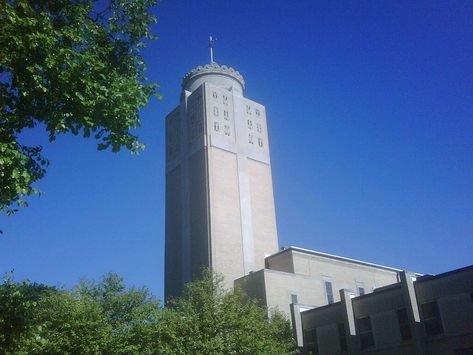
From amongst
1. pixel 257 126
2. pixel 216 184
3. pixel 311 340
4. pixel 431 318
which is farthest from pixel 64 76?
pixel 257 126

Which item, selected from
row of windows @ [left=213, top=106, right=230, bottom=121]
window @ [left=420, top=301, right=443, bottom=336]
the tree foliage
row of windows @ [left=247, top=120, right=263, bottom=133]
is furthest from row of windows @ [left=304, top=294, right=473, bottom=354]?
row of windows @ [left=247, top=120, right=263, bottom=133]

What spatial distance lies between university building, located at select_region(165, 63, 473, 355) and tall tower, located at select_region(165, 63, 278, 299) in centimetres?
13

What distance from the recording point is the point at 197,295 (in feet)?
111

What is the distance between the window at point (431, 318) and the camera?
3055 centimetres

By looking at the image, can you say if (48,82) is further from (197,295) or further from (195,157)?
(195,157)

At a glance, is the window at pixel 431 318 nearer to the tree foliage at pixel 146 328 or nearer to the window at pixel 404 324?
the window at pixel 404 324

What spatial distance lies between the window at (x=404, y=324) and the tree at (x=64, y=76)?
25.4 meters

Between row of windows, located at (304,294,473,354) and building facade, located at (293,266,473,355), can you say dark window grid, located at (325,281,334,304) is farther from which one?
row of windows, located at (304,294,473,354)

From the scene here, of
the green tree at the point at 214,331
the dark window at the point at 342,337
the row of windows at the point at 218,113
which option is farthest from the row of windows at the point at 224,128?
the green tree at the point at 214,331

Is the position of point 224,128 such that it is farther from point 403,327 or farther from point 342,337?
point 403,327

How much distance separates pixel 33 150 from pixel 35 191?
1.57 m

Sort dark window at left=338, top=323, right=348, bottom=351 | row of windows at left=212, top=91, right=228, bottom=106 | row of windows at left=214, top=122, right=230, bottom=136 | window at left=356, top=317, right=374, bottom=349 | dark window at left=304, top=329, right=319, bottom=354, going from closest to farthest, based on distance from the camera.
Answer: window at left=356, top=317, right=374, bottom=349, dark window at left=338, top=323, right=348, bottom=351, dark window at left=304, top=329, right=319, bottom=354, row of windows at left=214, top=122, right=230, bottom=136, row of windows at left=212, top=91, right=228, bottom=106

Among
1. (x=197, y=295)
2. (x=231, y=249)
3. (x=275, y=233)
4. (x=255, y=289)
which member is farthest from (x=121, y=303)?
(x=275, y=233)

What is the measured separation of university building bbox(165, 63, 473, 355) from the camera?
103 ft
